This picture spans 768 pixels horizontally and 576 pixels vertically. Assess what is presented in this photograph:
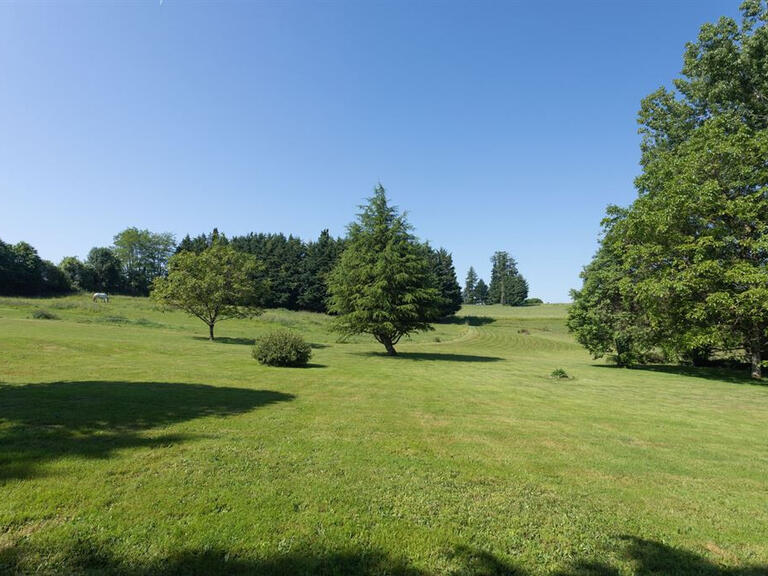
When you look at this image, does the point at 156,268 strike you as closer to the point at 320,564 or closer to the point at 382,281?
the point at 382,281

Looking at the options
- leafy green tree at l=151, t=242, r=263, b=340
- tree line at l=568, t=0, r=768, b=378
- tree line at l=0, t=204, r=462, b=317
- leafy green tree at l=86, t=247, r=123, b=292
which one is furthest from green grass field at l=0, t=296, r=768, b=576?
leafy green tree at l=86, t=247, r=123, b=292

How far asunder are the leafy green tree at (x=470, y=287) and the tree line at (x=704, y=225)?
150 metres

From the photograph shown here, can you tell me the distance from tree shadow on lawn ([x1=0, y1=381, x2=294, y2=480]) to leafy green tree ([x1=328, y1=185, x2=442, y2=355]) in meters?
18.2

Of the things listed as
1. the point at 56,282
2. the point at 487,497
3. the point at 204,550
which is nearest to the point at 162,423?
the point at 204,550

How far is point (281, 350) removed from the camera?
20062mm

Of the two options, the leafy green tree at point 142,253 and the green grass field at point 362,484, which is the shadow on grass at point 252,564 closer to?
the green grass field at point 362,484

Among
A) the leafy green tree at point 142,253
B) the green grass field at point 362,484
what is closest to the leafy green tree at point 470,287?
the leafy green tree at point 142,253

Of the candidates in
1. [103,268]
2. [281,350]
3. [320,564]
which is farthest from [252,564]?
[103,268]

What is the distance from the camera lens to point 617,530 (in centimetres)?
472

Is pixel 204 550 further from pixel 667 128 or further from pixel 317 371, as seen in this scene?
pixel 667 128

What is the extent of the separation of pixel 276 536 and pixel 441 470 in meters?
3.10

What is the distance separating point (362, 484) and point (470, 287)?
18098 centimetres

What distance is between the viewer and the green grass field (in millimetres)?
3904

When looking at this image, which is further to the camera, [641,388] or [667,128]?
[667,128]
